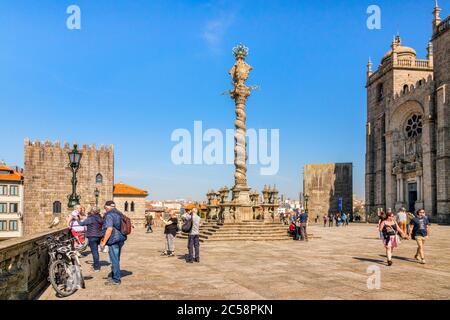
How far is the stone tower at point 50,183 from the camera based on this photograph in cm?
4503

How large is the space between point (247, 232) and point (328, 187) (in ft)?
124

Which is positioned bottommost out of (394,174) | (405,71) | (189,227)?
(189,227)

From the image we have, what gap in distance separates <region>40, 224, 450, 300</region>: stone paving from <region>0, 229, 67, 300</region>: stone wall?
36cm

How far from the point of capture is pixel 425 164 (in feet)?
119

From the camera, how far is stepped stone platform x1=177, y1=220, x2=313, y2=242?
18.5 meters

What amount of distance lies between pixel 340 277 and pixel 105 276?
5343 mm

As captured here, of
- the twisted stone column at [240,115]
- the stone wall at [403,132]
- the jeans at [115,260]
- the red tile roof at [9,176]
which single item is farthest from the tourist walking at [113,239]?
the red tile roof at [9,176]

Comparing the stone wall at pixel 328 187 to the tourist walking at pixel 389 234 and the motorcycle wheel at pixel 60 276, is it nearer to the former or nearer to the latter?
the tourist walking at pixel 389 234

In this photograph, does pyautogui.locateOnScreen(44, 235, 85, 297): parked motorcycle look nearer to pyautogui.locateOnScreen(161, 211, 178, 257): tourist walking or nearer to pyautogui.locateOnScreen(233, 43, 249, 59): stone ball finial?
pyautogui.locateOnScreen(161, 211, 178, 257): tourist walking

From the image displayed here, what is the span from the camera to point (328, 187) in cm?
5456

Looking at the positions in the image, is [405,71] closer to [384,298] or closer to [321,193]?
[321,193]

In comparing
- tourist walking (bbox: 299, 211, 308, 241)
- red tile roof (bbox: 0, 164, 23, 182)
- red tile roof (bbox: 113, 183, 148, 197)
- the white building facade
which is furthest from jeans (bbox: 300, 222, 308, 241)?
red tile roof (bbox: 0, 164, 23, 182)

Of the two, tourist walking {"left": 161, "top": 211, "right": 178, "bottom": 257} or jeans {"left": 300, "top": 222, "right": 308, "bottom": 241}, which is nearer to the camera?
tourist walking {"left": 161, "top": 211, "right": 178, "bottom": 257}
